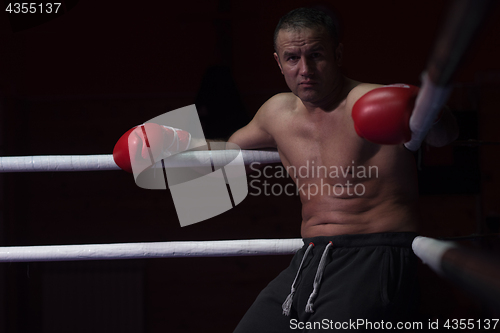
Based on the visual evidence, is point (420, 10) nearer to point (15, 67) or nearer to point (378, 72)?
point (378, 72)

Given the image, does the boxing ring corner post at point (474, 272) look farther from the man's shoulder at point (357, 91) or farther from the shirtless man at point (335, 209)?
the man's shoulder at point (357, 91)

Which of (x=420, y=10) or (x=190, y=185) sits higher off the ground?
(x=420, y=10)

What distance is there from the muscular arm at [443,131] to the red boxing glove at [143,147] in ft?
2.15

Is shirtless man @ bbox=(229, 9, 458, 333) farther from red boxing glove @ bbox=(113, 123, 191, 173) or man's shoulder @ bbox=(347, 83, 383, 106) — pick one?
red boxing glove @ bbox=(113, 123, 191, 173)

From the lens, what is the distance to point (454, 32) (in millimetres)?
297

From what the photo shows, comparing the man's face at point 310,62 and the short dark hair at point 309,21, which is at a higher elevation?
the short dark hair at point 309,21

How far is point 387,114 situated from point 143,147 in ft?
2.10

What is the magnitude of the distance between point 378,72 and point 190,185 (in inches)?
64.7

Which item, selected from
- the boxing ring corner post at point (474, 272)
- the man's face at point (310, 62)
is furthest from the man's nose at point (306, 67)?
the boxing ring corner post at point (474, 272)

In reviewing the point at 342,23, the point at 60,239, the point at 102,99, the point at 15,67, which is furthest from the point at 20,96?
the point at 342,23

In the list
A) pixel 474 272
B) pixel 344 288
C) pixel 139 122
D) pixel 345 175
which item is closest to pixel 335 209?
pixel 345 175

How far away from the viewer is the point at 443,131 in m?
0.79

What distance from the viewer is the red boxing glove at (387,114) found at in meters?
0.69

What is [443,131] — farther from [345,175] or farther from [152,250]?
[152,250]
